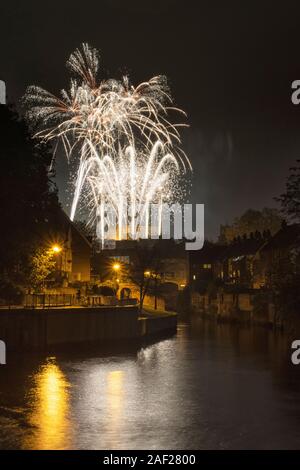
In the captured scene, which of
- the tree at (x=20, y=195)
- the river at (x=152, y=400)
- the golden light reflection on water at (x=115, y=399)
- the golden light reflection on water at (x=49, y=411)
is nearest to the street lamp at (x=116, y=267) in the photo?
the river at (x=152, y=400)

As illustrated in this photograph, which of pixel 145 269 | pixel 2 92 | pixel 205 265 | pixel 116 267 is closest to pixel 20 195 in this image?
pixel 2 92

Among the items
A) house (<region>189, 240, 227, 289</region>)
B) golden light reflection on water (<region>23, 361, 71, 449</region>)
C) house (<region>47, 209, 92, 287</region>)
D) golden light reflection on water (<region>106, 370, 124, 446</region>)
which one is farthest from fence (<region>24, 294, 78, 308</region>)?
house (<region>189, 240, 227, 289</region>)

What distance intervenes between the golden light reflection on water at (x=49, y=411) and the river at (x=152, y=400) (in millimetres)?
43

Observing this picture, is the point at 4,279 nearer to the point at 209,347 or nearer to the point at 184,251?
the point at 209,347

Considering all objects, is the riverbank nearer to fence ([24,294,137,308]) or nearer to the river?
fence ([24,294,137,308])

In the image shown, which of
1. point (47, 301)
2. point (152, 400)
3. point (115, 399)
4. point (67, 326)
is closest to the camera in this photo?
point (152, 400)

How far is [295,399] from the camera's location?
36.7m

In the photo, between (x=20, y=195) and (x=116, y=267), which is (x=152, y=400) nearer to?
(x=20, y=195)

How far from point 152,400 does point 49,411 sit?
5.79 meters

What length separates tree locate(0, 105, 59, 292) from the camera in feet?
155

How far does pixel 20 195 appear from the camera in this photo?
4838 centimetres

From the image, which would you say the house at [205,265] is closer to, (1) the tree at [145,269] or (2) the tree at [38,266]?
(1) the tree at [145,269]

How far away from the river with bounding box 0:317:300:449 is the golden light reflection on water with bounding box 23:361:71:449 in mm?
43

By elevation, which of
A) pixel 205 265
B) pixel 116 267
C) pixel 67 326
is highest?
pixel 205 265
